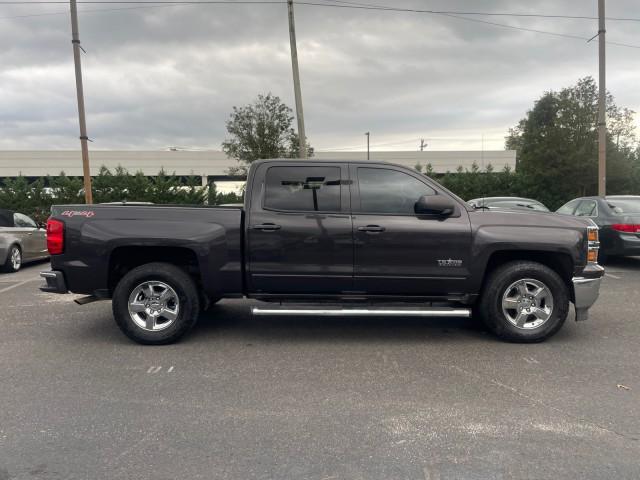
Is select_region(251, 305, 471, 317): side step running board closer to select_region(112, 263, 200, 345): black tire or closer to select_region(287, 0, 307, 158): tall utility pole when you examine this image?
select_region(112, 263, 200, 345): black tire

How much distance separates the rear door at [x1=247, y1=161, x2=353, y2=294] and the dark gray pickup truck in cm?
1

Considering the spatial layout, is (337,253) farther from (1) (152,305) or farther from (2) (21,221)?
(2) (21,221)

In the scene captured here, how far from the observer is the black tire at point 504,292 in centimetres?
511

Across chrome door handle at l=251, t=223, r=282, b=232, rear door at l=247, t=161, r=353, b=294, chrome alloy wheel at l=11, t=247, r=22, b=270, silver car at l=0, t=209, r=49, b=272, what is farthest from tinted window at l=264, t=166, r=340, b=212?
chrome alloy wheel at l=11, t=247, r=22, b=270

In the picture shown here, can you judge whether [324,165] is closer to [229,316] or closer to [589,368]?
[229,316]

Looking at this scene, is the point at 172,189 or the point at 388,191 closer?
the point at 388,191

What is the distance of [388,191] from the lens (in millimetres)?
5223

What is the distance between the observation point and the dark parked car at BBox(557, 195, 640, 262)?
933cm

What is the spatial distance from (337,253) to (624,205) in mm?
7768

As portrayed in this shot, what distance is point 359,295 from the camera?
5203 mm

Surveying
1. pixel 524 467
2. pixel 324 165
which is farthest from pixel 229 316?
pixel 524 467

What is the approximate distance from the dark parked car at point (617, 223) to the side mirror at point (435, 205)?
16.4ft

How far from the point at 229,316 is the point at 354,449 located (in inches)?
145

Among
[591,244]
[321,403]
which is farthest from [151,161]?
[321,403]
